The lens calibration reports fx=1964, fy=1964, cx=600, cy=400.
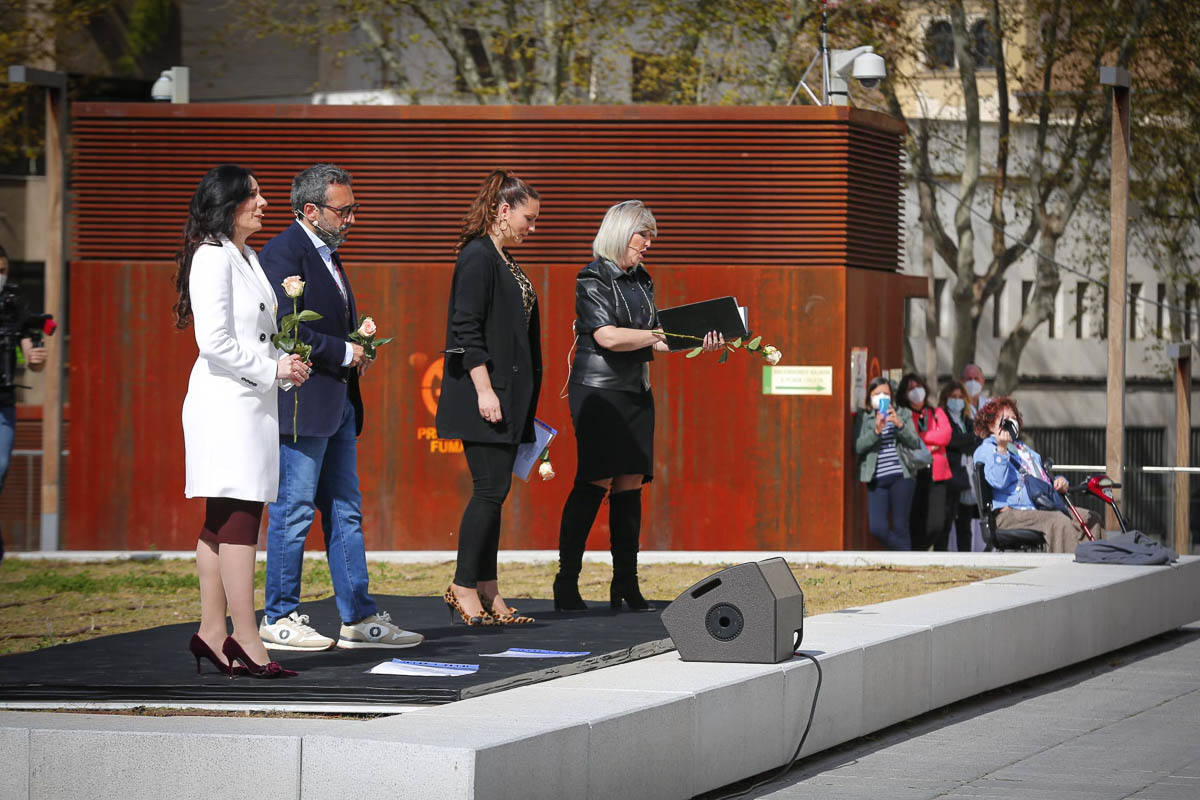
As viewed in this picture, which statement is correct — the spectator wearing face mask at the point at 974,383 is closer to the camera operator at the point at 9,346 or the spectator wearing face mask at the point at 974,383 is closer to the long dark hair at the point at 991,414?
the long dark hair at the point at 991,414

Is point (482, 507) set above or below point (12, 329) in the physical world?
below

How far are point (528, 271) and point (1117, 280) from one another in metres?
4.94

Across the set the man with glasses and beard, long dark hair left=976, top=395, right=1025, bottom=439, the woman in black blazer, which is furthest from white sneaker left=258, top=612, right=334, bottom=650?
long dark hair left=976, top=395, right=1025, bottom=439

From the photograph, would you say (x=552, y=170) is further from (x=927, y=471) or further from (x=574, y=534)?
(x=574, y=534)

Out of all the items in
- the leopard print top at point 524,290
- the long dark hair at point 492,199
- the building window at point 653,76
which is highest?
the building window at point 653,76

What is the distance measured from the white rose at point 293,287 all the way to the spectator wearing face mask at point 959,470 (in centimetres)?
1047

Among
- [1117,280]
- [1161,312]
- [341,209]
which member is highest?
[1161,312]

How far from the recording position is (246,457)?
22.4 feet

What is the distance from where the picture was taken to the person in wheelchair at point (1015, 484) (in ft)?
48.6

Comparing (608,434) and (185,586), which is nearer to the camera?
(608,434)

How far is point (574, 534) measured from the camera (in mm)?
9219

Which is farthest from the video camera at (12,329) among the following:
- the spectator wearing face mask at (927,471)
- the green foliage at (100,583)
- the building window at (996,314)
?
the building window at (996,314)

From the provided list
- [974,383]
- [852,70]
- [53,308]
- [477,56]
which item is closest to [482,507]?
[53,308]

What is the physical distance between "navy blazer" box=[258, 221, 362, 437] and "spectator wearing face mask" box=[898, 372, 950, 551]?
9840mm
